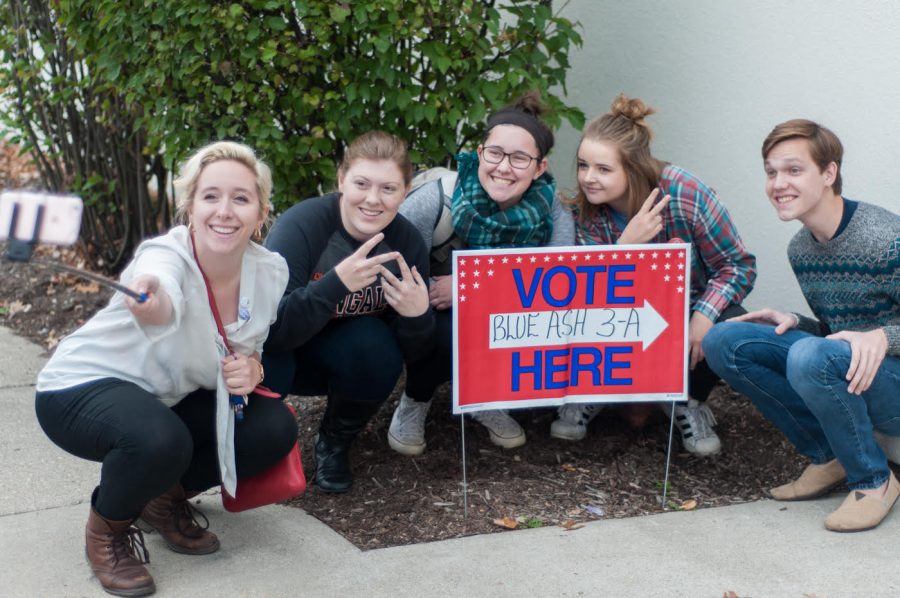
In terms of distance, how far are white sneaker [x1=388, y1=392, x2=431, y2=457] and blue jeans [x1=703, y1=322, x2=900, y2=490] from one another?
42.2 inches

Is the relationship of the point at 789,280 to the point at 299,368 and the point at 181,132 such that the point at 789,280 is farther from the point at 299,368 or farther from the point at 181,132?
the point at 181,132

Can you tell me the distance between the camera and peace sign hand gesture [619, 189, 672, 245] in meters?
3.71

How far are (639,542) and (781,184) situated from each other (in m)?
1.21

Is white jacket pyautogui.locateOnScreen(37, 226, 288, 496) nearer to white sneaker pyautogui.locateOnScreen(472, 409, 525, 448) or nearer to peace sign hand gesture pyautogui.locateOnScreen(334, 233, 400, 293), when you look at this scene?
peace sign hand gesture pyautogui.locateOnScreen(334, 233, 400, 293)

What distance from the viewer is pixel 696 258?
12.9 ft

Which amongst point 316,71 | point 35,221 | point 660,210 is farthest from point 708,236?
point 35,221

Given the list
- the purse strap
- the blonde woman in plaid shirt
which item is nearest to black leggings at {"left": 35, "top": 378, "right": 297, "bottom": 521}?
the purse strap

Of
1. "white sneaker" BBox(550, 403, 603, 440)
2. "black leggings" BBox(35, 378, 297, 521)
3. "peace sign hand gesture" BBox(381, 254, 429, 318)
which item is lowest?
"white sneaker" BBox(550, 403, 603, 440)

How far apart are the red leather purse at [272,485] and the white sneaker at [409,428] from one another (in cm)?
81

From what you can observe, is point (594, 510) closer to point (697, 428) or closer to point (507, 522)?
point (507, 522)

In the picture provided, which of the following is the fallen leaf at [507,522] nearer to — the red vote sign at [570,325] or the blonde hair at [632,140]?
the red vote sign at [570,325]

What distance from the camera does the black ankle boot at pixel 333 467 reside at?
3629 millimetres

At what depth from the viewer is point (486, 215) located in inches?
150

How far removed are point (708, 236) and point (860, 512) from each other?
A: 3.60 feet
